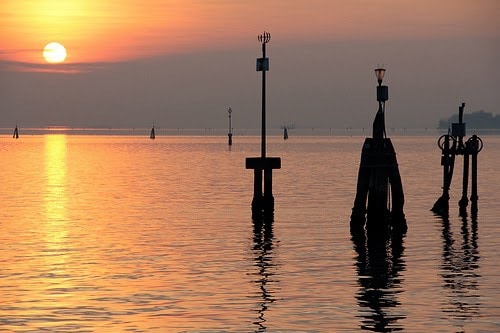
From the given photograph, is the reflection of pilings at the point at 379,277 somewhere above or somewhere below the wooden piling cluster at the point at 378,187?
below

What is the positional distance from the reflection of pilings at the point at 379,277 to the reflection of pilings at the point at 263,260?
1.74 metres

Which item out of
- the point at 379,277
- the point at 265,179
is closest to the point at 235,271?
the point at 379,277

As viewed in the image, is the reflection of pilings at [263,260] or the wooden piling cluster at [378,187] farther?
the wooden piling cluster at [378,187]

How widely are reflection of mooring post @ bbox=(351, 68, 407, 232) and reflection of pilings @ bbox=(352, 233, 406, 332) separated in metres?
0.47

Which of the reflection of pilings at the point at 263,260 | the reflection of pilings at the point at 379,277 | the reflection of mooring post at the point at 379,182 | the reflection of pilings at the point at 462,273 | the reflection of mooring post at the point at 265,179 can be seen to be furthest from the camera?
the reflection of mooring post at the point at 265,179

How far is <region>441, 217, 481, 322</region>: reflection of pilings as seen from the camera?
21375 millimetres

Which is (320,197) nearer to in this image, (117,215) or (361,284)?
(117,215)

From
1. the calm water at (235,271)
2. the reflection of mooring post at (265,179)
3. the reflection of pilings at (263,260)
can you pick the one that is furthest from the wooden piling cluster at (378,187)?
the reflection of mooring post at (265,179)

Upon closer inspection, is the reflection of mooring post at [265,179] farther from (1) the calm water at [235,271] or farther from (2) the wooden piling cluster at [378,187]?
(2) the wooden piling cluster at [378,187]

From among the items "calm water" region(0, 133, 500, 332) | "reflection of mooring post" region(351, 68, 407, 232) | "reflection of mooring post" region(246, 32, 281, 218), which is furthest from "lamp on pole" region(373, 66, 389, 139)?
"reflection of mooring post" region(246, 32, 281, 218)

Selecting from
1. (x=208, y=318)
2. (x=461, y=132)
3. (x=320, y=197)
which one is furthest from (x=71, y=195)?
(x=208, y=318)

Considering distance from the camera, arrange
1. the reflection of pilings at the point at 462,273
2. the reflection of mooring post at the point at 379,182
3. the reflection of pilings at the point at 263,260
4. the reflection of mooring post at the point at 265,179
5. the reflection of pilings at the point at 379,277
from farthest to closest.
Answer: the reflection of mooring post at the point at 265,179 < the reflection of mooring post at the point at 379,182 < the reflection of pilings at the point at 462,273 < the reflection of pilings at the point at 263,260 < the reflection of pilings at the point at 379,277

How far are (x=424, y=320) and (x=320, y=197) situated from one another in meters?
36.8

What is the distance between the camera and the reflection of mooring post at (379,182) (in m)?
33.7
